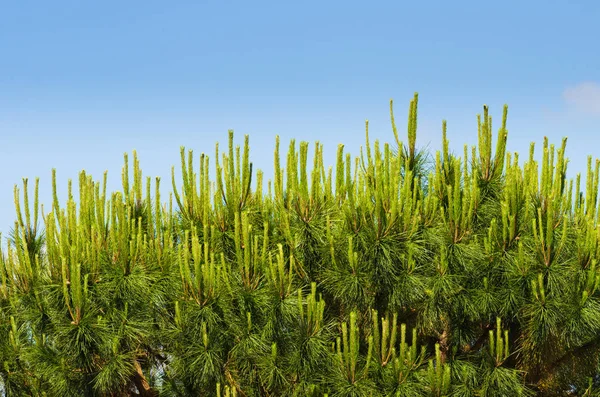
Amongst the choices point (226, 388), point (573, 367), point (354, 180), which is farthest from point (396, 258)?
point (573, 367)

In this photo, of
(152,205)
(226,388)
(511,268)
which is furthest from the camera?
(152,205)

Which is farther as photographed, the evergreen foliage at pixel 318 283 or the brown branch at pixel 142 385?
the brown branch at pixel 142 385

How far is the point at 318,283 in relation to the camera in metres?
8.38

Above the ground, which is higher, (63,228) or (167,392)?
(63,228)

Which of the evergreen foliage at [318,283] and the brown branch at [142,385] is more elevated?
the evergreen foliage at [318,283]

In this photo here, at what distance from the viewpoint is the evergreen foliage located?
778 cm

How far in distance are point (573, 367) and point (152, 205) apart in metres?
5.58

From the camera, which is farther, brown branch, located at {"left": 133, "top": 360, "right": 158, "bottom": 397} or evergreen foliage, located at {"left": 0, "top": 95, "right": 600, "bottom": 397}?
brown branch, located at {"left": 133, "top": 360, "right": 158, "bottom": 397}

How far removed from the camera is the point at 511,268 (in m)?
8.15

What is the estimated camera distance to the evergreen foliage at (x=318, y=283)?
25.5ft

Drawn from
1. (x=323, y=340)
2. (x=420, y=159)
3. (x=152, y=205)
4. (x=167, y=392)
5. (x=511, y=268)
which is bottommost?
(x=167, y=392)

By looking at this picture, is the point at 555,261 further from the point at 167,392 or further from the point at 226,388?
the point at 167,392

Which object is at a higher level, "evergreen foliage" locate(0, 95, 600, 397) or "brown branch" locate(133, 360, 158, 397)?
"evergreen foliage" locate(0, 95, 600, 397)

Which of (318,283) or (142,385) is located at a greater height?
(318,283)
